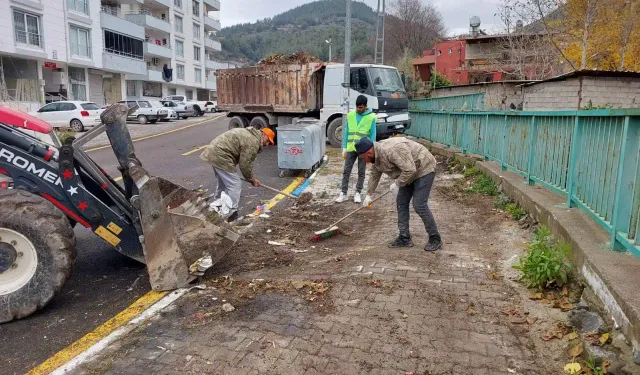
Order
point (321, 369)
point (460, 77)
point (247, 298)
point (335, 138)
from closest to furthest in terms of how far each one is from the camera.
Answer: point (321, 369) < point (247, 298) < point (335, 138) < point (460, 77)

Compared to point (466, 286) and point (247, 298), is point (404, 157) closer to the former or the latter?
point (466, 286)

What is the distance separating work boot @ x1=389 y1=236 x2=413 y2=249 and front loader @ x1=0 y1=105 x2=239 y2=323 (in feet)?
6.13

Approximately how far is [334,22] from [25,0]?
102089 millimetres

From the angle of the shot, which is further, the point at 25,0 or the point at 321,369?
the point at 25,0

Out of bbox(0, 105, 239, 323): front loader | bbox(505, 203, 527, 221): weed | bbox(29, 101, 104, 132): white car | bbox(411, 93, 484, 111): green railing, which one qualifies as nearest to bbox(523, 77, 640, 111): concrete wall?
bbox(411, 93, 484, 111): green railing

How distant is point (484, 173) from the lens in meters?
8.74

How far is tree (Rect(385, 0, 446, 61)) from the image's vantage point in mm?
60069

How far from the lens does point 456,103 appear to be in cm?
1834

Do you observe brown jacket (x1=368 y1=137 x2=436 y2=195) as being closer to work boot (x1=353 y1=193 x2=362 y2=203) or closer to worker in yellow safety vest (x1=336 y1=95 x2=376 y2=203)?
work boot (x1=353 y1=193 x2=362 y2=203)

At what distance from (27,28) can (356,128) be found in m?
28.0

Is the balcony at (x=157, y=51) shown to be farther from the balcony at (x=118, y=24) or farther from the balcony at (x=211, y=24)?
the balcony at (x=211, y=24)

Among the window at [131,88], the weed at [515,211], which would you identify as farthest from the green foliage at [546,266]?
the window at [131,88]

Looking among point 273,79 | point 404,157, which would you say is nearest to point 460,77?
point 273,79

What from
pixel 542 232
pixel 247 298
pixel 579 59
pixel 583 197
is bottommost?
pixel 247 298
